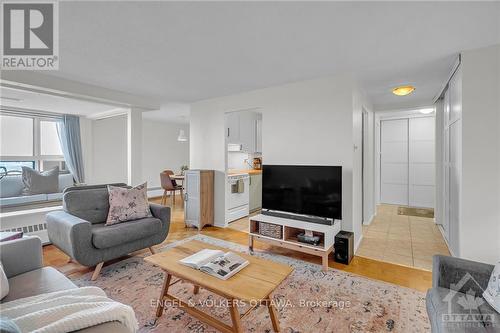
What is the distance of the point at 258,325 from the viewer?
1.82 meters

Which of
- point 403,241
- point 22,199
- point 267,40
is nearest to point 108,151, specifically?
point 22,199

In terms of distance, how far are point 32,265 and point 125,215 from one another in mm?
1185

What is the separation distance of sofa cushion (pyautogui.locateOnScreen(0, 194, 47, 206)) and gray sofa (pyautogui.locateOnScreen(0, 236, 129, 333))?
2.66m

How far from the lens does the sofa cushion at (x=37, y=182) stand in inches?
162

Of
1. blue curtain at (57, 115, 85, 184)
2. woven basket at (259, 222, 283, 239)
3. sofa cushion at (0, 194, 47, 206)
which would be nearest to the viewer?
woven basket at (259, 222, 283, 239)

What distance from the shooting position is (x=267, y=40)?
217 cm

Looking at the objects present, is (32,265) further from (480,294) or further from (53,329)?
(480,294)

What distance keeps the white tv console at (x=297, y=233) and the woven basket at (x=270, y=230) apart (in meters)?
0.03

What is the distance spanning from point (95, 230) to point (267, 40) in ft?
8.67

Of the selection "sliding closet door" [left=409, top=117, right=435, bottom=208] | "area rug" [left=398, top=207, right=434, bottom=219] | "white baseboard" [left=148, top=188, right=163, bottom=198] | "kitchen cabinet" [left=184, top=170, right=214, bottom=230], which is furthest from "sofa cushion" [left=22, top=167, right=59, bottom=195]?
"sliding closet door" [left=409, top=117, right=435, bottom=208]

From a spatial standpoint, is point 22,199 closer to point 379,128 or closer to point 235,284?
point 235,284

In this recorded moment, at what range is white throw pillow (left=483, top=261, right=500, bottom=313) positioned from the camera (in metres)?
1.31

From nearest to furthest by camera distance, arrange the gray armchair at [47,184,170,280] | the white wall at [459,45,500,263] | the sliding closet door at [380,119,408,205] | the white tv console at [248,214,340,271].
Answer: the white wall at [459,45,500,263]
the gray armchair at [47,184,170,280]
the white tv console at [248,214,340,271]
the sliding closet door at [380,119,408,205]

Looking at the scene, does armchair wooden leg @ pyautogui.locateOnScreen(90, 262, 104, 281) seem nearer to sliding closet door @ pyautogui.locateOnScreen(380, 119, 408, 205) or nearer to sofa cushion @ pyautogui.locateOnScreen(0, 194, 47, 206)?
sofa cushion @ pyautogui.locateOnScreen(0, 194, 47, 206)
